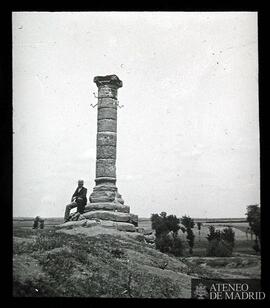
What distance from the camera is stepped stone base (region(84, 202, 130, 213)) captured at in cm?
1187

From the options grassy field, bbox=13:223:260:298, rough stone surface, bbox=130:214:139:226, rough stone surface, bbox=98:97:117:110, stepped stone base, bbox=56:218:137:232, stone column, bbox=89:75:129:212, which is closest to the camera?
grassy field, bbox=13:223:260:298

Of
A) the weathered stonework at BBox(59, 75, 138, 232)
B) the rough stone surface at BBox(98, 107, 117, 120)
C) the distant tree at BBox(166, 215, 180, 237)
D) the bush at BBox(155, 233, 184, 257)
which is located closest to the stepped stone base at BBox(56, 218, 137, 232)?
the weathered stonework at BBox(59, 75, 138, 232)

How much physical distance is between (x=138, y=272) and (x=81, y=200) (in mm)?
3398

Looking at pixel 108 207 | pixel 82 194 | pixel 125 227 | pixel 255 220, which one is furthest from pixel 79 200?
pixel 255 220

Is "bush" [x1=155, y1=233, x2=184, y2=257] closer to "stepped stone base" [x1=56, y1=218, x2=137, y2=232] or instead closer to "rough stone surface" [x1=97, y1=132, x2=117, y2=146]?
"stepped stone base" [x1=56, y1=218, x2=137, y2=232]

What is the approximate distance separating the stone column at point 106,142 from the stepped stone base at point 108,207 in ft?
0.15

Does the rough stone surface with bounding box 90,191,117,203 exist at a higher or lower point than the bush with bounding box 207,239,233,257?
higher

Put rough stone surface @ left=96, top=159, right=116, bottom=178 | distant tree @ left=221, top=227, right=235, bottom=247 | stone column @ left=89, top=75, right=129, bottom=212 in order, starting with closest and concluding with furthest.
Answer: distant tree @ left=221, top=227, right=235, bottom=247
stone column @ left=89, top=75, right=129, bottom=212
rough stone surface @ left=96, top=159, right=116, bottom=178

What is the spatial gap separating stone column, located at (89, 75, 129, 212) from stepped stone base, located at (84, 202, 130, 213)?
45 mm

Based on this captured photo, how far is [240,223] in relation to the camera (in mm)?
10008

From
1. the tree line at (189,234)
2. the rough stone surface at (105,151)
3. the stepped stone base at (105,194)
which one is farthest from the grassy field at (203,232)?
the rough stone surface at (105,151)

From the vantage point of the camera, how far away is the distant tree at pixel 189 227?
37.2ft
